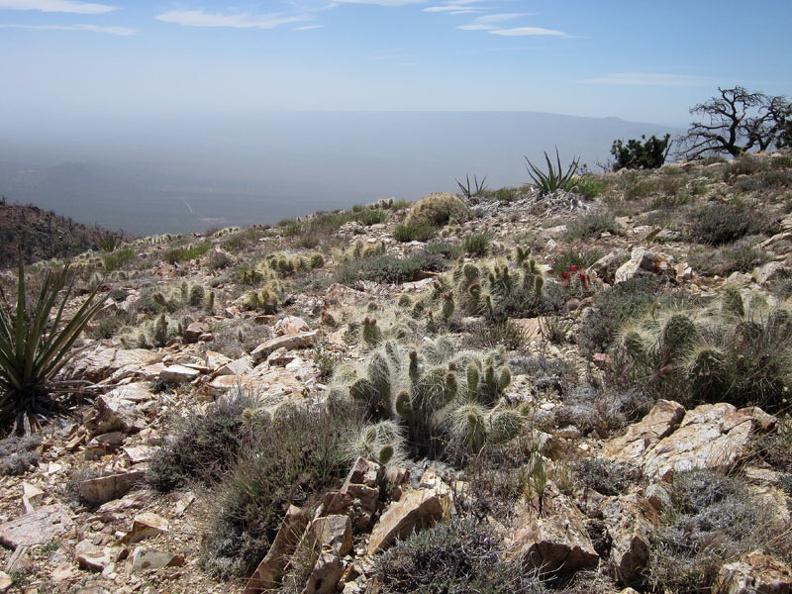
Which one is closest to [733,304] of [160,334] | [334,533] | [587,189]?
[334,533]

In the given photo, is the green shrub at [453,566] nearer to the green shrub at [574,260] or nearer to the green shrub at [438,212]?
the green shrub at [574,260]

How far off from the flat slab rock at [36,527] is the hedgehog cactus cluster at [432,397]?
1847 mm

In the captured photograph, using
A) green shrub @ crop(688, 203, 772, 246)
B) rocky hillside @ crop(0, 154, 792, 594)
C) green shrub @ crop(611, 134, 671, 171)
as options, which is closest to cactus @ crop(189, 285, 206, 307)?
rocky hillside @ crop(0, 154, 792, 594)

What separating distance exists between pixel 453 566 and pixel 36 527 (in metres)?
2.63

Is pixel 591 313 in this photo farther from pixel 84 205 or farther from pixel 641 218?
pixel 84 205

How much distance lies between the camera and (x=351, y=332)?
5465 mm

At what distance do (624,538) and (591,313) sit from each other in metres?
3.01

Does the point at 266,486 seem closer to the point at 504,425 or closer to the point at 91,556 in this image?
the point at 91,556

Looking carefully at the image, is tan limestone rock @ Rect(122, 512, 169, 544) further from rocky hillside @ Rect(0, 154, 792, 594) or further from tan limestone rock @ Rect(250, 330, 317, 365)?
tan limestone rock @ Rect(250, 330, 317, 365)

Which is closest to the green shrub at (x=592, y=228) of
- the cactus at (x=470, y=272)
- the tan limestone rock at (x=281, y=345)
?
the cactus at (x=470, y=272)

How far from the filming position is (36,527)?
3.24 metres

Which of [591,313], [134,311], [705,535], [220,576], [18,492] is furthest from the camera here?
[134,311]

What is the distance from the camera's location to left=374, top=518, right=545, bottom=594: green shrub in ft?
7.22

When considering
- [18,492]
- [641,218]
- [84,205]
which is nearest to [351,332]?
[18,492]
